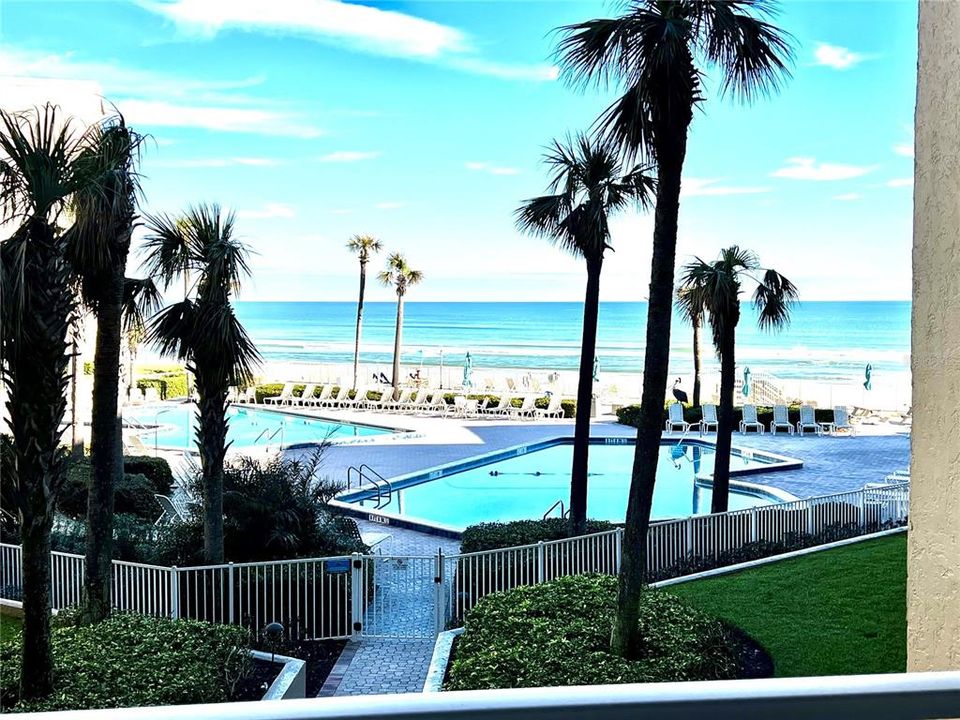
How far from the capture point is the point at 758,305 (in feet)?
31.8

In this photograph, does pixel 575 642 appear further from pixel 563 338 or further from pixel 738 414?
pixel 563 338

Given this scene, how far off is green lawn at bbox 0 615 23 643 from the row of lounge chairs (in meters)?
13.6

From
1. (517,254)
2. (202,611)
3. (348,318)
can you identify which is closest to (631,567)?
(202,611)

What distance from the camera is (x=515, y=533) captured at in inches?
303

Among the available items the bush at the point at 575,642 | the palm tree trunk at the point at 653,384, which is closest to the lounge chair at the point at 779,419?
the bush at the point at 575,642

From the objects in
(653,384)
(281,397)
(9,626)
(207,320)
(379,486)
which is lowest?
(9,626)

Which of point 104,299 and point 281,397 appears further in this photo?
point 281,397

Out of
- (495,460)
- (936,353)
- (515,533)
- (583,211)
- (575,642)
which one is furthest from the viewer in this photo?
(495,460)

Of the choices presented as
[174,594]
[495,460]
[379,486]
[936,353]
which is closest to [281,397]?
[495,460]

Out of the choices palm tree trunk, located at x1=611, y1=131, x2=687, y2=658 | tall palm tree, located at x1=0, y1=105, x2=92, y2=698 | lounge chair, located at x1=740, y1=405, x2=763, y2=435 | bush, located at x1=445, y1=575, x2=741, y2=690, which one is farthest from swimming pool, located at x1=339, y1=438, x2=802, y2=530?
tall palm tree, located at x1=0, y1=105, x2=92, y2=698

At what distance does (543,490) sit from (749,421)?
717cm

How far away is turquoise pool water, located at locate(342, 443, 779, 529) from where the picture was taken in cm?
1172

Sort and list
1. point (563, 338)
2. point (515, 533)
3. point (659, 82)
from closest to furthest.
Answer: point (659, 82) < point (515, 533) < point (563, 338)

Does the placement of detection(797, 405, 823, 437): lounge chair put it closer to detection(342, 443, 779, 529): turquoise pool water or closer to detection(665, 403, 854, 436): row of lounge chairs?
detection(665, 403, 854, 436): row of lounge chairs
